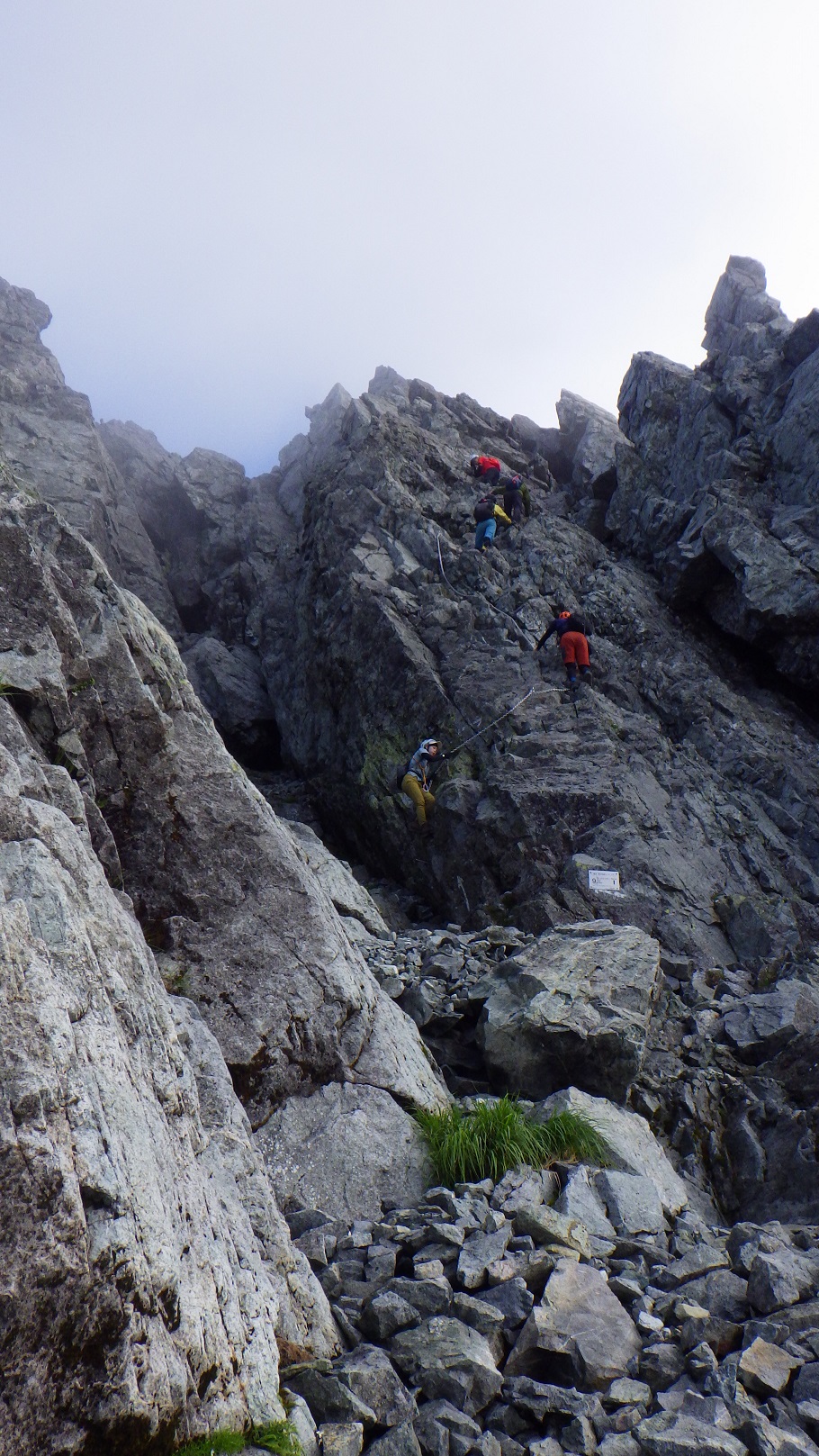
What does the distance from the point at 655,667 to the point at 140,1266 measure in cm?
2348

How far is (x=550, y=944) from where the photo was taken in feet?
44.6

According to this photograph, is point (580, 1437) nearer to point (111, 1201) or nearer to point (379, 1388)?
point (379, 1388)

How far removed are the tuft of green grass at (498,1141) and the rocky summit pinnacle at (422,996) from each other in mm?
231

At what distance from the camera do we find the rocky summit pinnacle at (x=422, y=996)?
177 inches

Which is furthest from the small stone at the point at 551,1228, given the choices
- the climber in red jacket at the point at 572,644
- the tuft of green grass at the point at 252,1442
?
the climber in red jacket at the point at 572,644

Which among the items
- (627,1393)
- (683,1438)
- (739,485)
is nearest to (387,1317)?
(627,1393)

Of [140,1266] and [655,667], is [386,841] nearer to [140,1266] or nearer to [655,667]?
[655,667]

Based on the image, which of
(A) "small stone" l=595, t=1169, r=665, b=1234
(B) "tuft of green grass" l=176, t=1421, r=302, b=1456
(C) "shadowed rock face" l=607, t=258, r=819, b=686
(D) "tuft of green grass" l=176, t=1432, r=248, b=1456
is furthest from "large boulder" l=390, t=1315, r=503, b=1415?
(C) "shadowed rock face" l=607, t=258, r=819, b=686

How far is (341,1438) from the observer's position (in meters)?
4.75

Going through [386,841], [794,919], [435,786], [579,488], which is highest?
[579,488]

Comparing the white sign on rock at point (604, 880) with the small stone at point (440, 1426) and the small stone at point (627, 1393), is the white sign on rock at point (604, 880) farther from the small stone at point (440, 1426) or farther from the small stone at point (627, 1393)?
the small stone at point (440, 1426)

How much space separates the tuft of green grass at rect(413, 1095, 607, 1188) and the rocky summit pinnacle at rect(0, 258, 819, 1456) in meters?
0.23

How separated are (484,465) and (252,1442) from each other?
3150 centimetres

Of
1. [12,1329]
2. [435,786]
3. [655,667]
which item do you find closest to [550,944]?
[435,786]
